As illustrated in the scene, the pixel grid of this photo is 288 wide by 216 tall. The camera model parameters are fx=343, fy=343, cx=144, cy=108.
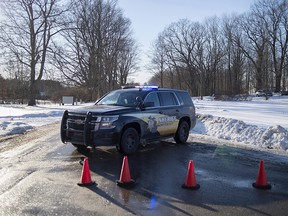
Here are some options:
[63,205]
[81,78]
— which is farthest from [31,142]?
[81,78]

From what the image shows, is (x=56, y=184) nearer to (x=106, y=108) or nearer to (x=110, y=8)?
(x=106, y=108)

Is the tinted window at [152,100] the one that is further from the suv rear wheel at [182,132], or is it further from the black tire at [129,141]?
the suv rear wheel at [182,132]

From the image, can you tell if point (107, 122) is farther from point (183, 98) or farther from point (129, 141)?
point (183, 98)

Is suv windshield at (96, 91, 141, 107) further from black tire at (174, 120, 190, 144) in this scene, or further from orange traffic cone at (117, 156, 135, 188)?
orange traffic cone at (117, 156, 135, 188)

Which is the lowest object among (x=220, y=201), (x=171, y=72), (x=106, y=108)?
(x=220, y=201)

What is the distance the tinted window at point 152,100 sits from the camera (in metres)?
10.1

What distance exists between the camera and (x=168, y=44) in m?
85.1

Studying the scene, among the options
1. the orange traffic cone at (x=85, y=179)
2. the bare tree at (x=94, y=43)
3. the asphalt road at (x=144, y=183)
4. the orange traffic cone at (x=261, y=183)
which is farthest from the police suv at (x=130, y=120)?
the bare tree at (x=94, y=43)

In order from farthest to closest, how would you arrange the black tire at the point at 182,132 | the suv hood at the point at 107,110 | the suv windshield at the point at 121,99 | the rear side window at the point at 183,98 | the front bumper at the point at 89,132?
the rear side window at the point at 183,98 < the black tire at the point at 182,132 < the suv windshield at the point at 121,99 < the suv hood at the point at 107,110 < the front bumper at the point at 89,132

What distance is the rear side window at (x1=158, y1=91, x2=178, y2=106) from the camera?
1091cm

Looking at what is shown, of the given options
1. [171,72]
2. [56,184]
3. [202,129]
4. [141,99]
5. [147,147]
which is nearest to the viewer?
[56,184]

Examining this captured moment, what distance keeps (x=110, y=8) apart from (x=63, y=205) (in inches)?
1994

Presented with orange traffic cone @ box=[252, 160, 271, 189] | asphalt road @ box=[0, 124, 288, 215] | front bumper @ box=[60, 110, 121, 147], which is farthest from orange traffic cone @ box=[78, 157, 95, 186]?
orange traffic cone @ box=[252, 160, 271, 189]

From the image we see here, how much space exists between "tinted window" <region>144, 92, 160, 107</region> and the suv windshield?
0.34 meters
